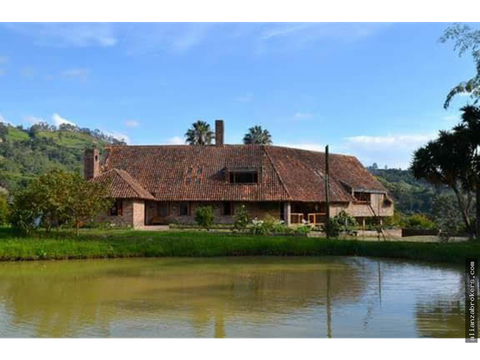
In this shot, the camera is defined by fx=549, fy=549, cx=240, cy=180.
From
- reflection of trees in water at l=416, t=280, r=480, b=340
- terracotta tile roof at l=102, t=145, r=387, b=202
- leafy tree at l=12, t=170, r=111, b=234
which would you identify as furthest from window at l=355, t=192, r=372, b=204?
reflection of trees in water at l=416, t=280, r=480, b=340

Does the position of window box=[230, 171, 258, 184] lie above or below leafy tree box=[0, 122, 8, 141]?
below

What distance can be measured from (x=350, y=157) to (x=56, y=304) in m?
37.8

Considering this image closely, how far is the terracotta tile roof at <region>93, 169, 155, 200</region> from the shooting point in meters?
33.1

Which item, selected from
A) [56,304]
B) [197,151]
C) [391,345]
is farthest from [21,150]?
[391,345]

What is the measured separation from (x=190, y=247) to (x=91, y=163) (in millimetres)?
17216

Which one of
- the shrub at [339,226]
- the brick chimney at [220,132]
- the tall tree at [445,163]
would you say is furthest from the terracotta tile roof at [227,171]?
the tall tree at [445,163]

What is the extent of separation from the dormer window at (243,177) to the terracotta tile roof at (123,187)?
557cm

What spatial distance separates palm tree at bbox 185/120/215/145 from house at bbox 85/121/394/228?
31.1 ft

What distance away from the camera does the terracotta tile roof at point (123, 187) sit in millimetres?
33062

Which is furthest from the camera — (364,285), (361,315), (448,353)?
(364,285)

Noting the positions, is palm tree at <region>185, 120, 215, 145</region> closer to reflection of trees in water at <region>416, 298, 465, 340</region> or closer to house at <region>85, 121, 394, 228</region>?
house at <region>85, 121, 394, 228</region>

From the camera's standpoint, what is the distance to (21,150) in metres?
83.3
